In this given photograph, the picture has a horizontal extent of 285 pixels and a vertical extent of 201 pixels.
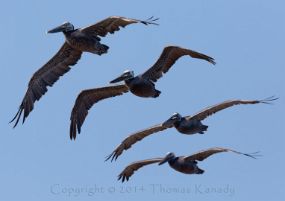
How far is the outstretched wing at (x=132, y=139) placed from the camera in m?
25.9

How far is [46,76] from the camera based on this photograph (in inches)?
1025

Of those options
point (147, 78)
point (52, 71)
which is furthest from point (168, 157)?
point (52, 71)

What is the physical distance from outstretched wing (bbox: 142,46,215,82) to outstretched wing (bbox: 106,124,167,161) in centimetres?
175

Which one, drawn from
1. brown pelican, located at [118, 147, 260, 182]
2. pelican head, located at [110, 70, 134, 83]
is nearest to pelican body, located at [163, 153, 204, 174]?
brown pelican, located at [118, 147, 260, 182]

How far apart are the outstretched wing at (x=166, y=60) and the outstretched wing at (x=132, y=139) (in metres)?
1.75

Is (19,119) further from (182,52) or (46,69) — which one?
(182,52)

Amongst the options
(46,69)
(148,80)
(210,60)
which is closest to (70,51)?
(46,69)

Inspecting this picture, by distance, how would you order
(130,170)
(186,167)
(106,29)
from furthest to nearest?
(130,170), (186,167), (106,29)

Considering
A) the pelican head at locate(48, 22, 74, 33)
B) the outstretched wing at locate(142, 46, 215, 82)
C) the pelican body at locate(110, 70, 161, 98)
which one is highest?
the pelican head at locate(48, 22, 74, 33)

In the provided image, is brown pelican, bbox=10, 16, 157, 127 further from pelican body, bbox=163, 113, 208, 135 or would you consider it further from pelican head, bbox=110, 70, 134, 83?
pelican body, bbox=163, 113, 208, 135

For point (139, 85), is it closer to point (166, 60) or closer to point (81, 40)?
point (166, 60)

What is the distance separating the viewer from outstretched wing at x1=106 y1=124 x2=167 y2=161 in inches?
1021

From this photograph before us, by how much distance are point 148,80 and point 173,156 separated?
253 centimetres

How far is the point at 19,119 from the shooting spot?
25656 millimetres
